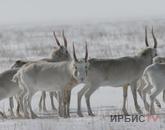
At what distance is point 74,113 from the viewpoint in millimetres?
18938

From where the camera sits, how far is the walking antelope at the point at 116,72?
59.2 ft

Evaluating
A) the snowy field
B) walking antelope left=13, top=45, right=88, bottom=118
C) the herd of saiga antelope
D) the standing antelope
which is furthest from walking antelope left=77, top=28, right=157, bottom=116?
the standing antelope

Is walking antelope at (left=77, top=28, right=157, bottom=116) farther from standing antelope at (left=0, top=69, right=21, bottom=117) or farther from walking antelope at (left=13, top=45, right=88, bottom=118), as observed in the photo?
standing antelope at (left=0, top=69, right=21, bottom=117)

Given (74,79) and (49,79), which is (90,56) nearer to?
(49,79)

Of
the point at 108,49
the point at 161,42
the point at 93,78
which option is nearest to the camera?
the point at 93,78

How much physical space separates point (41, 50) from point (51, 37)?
33.4 feet

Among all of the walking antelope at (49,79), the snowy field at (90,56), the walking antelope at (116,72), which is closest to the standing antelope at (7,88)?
the walking antelope at (49,79)

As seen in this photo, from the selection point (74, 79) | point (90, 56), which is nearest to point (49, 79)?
point (74, 79)

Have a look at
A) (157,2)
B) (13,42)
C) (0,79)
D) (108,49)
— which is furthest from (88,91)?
(157,2)

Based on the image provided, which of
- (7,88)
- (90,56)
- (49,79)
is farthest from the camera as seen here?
(90,56)

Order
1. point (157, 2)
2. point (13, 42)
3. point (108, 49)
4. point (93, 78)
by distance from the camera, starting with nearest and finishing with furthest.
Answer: point (93, 78)
point (108, 49)
point (13, 42)
point (157, 2)

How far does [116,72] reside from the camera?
1859cm

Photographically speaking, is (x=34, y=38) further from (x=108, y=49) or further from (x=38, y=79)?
(x=38, y=79)

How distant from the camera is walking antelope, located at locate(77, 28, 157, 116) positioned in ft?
59.2
